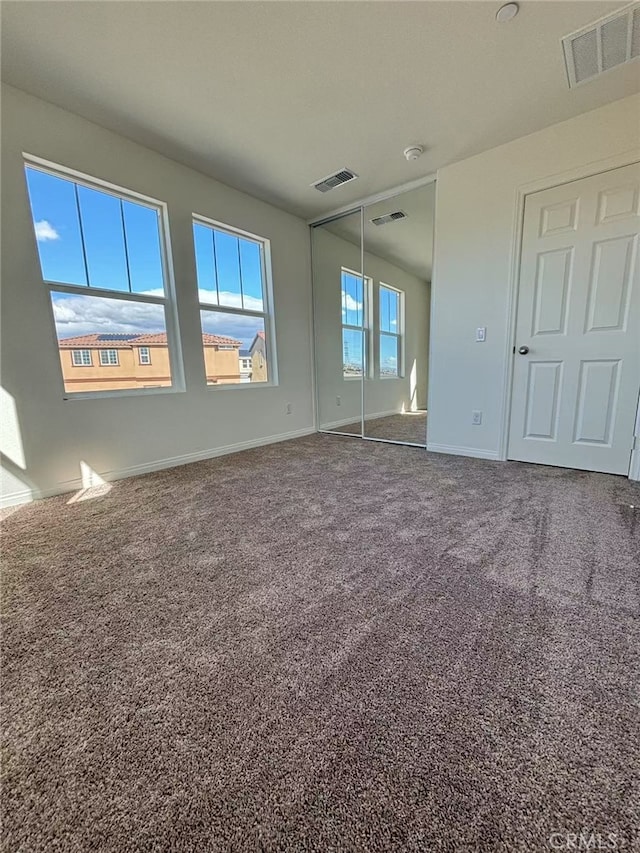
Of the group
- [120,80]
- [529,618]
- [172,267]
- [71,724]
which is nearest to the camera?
[71,724]

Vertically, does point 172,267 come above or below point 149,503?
above

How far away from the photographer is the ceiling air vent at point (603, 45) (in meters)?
1.69

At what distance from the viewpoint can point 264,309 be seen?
12.4 ft

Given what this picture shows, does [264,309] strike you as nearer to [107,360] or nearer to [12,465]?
[107,360]

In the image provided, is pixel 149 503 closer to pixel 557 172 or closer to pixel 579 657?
pixel 579 657

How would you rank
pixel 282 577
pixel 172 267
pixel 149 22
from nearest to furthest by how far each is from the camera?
pixel 282 577 < pixel 149 22 < pixel 172 267

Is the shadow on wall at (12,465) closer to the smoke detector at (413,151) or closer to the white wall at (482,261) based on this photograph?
the white wall at (482,261)

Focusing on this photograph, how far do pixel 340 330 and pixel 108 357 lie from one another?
3.00 meters

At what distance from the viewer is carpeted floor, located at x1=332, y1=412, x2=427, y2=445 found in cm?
402

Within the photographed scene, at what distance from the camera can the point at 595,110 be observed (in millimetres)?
2293

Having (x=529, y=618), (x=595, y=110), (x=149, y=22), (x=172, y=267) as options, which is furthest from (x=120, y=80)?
(x=529, y=618)

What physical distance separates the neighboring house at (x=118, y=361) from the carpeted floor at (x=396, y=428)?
82.1 inches

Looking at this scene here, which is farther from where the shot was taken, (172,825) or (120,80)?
(120,80)

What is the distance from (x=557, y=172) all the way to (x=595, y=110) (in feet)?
1.19
